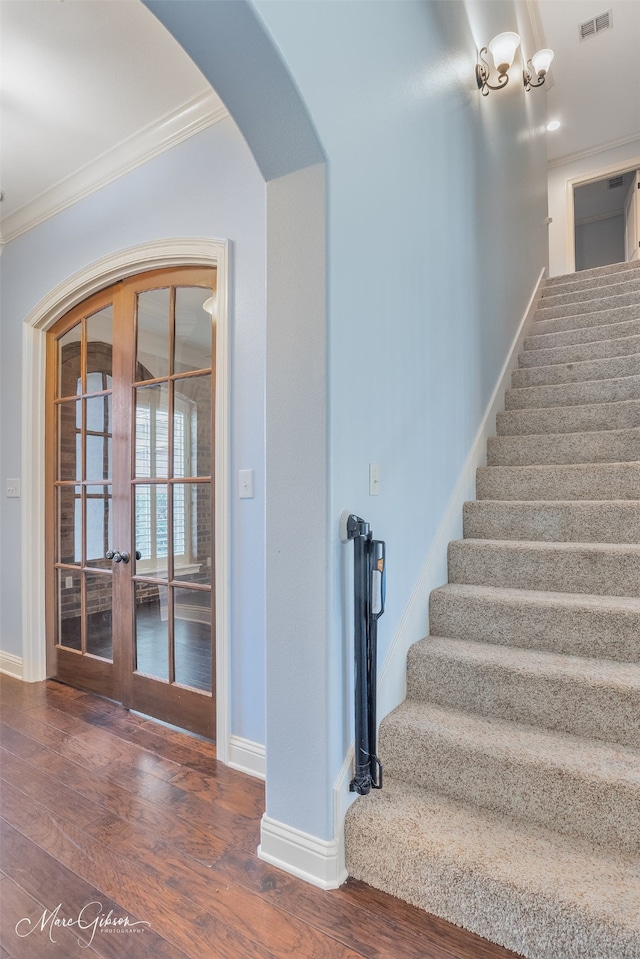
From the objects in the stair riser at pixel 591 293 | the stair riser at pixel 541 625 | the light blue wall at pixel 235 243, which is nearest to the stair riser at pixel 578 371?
the stair riser at pixel 591 293

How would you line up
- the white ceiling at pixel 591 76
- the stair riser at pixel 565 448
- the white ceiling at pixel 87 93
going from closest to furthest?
the white ceiling at pixel 87 93, the stair riser at pixel 565 448, the white ceiling at pixel 591 76

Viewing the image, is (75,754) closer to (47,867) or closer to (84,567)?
(47,867)

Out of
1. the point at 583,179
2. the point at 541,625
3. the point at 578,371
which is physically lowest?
the point at 541,625

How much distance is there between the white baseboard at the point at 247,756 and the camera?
81.8 inches

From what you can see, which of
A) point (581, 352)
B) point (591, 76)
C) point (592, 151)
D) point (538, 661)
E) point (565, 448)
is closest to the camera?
point (538, 661)

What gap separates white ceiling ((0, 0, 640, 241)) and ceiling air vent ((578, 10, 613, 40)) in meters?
4.61

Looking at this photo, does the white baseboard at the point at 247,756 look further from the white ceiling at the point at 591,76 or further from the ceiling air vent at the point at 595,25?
the ceiling air vent at the point at 595,25

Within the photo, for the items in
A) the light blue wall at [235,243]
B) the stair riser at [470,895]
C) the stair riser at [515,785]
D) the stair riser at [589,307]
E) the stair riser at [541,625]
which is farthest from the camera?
the stair riser at [589,307]

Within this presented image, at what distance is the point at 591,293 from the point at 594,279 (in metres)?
0.40

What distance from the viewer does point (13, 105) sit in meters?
2.42

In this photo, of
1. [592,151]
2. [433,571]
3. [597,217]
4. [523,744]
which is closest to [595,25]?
[592,151]

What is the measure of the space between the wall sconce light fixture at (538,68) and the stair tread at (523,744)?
189 inches

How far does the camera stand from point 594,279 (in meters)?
4.62

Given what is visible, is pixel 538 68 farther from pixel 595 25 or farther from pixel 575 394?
pixel 575 394
